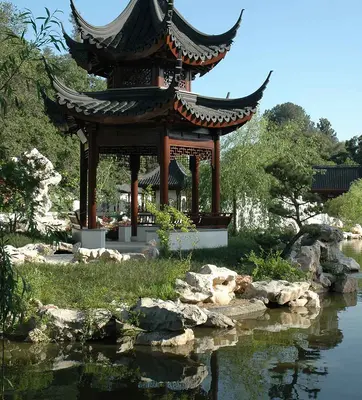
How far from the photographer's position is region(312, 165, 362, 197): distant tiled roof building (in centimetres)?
4488

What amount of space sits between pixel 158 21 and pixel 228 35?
182cm

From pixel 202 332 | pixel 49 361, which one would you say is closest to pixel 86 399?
pixel 49 361

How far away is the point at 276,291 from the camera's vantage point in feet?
32.6

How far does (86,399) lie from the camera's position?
5.31 metres

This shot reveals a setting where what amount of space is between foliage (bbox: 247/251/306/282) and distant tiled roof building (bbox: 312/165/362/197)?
34390mm

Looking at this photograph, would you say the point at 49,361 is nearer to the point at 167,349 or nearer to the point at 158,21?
the point at 167,349

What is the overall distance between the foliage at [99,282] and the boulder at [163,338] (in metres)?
0.81

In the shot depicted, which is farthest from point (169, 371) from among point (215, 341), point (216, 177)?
point (216, 177)

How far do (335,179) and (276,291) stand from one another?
37564 millimetres

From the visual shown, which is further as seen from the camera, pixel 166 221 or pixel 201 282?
pixel 166 221

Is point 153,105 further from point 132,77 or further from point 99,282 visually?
point 99,282

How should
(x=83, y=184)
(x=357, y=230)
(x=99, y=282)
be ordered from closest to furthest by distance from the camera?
1. (x=99, y=282)
2. (x=83, y=184)
3. (x=357, y=230)

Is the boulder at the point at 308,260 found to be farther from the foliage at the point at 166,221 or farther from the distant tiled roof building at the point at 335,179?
the distant tiled roof building at the point at 335,179

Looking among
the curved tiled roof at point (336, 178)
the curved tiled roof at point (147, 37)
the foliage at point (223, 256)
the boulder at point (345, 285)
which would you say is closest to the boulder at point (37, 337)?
the foliage at point (223, 256)
